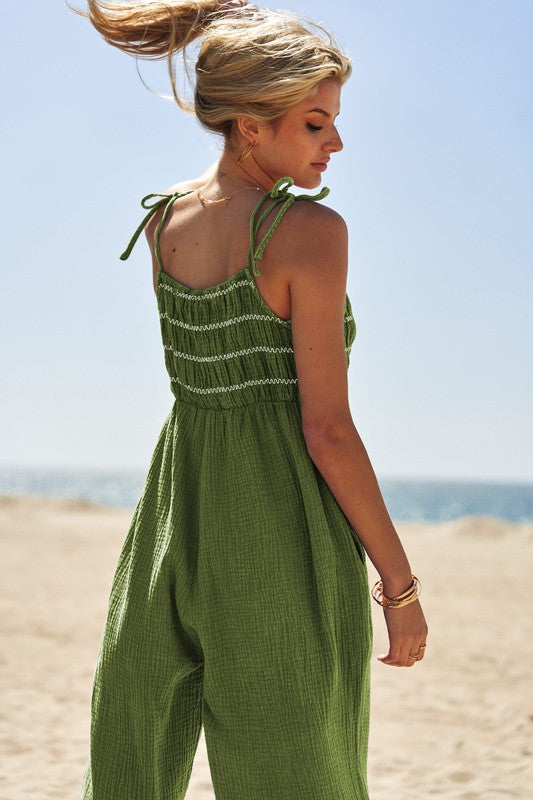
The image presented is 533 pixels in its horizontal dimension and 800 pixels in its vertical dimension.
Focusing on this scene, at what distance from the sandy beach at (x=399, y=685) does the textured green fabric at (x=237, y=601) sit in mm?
2577

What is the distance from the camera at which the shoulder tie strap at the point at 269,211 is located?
178 centimetres

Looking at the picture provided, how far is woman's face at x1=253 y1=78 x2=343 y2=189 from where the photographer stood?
191 cm

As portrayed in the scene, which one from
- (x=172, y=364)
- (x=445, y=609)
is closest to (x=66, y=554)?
(x=445, y=609)

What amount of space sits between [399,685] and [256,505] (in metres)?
5.19

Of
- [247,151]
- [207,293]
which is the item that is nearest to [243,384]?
A: [207,293]

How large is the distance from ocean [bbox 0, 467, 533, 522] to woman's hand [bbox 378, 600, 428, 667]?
4742cm

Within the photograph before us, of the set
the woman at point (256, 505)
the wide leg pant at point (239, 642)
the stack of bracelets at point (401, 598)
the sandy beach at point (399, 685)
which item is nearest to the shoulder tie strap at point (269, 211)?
the woman at point (256, 505)

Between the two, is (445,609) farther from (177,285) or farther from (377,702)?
(177,285)

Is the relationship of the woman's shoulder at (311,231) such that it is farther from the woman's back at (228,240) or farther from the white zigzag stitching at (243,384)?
the white zigzag stitching at (243,384)

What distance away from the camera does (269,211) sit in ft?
A: 5.93

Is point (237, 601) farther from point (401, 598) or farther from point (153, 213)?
point (153, 213)

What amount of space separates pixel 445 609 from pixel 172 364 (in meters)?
8.29

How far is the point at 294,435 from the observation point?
186 centimetres

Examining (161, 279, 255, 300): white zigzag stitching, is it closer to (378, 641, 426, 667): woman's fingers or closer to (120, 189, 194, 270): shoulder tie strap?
(120, 189, 194, 270): shoulder tie strap
